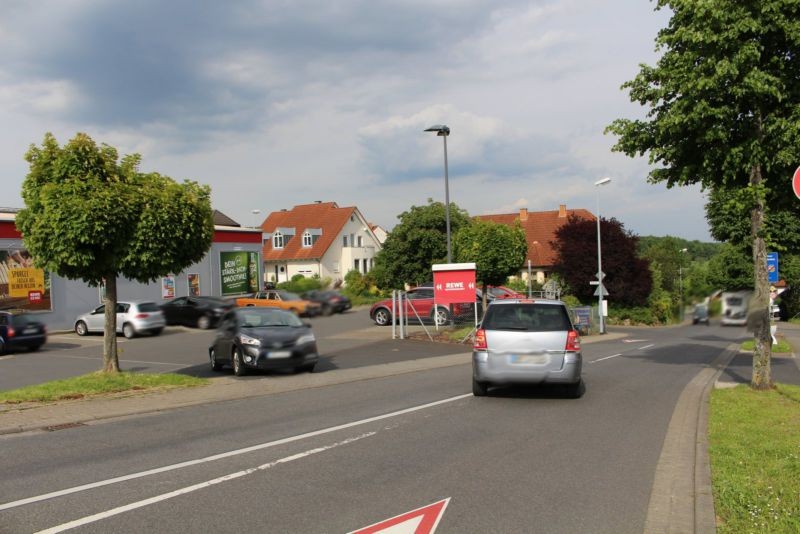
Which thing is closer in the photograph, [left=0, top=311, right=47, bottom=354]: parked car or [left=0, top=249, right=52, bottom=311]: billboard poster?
[left=0, top=311, right=47, bottom=354]: parked car

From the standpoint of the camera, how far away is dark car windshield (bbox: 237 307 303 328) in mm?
7762

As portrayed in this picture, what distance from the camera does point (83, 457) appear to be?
7512 mm

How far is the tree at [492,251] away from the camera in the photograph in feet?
99.5

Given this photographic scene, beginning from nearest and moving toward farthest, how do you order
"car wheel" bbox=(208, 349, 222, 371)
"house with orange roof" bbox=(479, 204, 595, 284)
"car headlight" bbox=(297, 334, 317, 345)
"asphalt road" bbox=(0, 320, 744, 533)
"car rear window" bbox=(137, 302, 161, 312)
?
"asphalt road" bbox=(0, 320, 744, 533), "car rear window" bbox=(137, 302, 161, 312), "car headlight" bbox=(297, 334, 317, 345), "car wheel" bbox=(208, 349, 222, 371), "house with orange roof" bbox=(479, 204, 595, 284)

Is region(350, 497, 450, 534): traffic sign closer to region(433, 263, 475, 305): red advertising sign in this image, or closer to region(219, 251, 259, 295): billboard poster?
region(219, 251, 259, 295): billboard poster

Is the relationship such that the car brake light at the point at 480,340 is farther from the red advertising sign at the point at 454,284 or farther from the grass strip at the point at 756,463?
the red advertising sign at the point at 454,284

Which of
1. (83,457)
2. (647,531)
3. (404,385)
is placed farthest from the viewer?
(404,385)

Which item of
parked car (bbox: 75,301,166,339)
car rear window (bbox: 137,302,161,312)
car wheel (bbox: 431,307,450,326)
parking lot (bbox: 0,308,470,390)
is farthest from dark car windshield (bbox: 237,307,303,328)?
car wheel (bbox: 431,307,450,326)

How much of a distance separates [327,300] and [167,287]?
4.86 meters

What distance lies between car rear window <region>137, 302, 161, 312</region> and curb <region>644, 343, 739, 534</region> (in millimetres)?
5820

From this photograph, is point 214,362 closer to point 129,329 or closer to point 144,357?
point 144,357

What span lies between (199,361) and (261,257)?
9.85 meters

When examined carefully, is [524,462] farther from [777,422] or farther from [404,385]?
[404,385]

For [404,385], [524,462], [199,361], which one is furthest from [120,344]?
[524,462]
